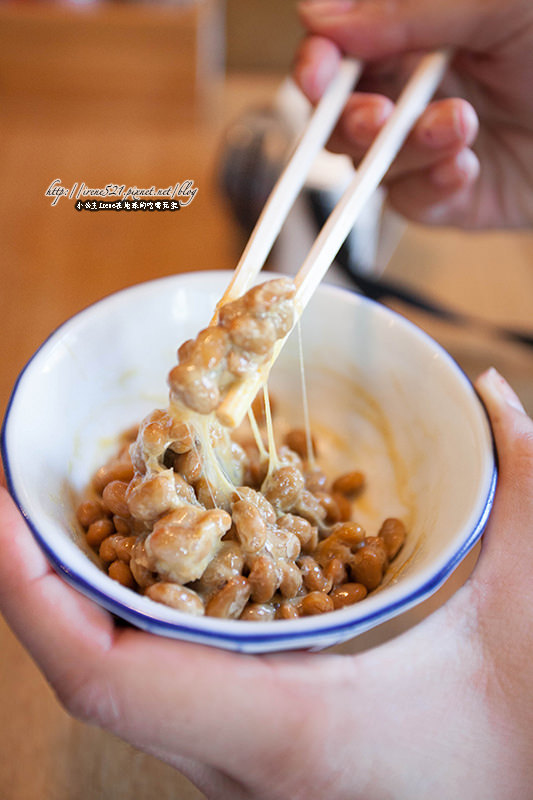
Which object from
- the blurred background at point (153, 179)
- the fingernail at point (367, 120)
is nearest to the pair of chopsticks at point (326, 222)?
the fingernail at point (367, 120)

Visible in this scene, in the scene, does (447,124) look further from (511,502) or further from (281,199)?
(511,502)

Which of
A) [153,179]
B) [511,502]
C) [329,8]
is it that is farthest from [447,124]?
[153,179]

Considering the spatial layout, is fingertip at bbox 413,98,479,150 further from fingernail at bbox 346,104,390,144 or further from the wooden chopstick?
the wooden chopstick

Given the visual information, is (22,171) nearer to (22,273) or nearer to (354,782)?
(22,273)

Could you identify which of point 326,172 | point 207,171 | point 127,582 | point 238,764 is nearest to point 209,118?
point 207,171

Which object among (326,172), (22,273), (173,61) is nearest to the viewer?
(326,172)

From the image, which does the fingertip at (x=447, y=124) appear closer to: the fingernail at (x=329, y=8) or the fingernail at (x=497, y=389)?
the fingernail at (x=329, y=8)
